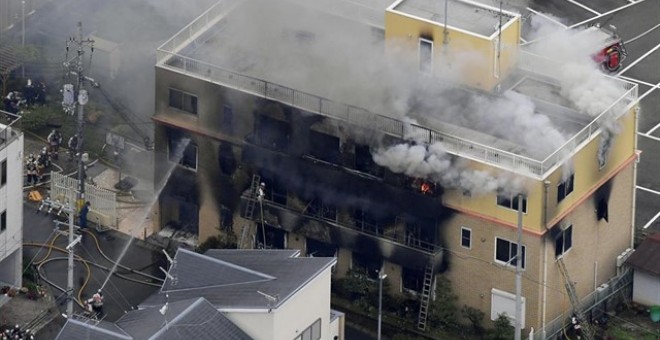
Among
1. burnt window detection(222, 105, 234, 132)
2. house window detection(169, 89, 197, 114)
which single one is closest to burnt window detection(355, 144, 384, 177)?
burnt window detection(222, 105, 234, 132)

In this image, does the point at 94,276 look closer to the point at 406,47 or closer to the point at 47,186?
the point at 47,186

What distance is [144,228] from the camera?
9169 cm

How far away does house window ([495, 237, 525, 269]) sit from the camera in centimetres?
8281

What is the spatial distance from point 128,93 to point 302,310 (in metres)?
25.4

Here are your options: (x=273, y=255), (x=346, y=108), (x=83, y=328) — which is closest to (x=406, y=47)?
(x=346, y=108)

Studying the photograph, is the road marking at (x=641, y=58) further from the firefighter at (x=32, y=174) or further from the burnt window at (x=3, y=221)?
the burnt window at (x=3, y=221)

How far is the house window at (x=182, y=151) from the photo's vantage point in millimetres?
89312

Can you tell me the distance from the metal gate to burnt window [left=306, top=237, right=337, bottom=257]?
8.83 meters

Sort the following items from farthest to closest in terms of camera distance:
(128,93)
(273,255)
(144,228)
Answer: (128,93) → (144,228) → (273,255)

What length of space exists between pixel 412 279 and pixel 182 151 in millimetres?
10686

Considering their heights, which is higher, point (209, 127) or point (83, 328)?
point (209, 127)

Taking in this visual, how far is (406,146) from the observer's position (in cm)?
8350

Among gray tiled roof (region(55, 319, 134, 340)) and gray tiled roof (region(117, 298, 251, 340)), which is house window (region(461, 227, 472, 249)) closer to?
gray tiled roof (region(117, 298, 251, 340))

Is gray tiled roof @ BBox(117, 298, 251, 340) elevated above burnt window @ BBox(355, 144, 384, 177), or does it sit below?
below
